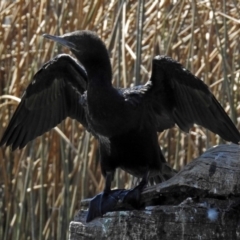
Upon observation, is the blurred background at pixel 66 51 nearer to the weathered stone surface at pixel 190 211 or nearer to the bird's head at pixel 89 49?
the bird's head at pixel 89 49

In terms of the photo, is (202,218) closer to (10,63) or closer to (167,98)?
(167,98)

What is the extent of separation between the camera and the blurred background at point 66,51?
2842 millimetres

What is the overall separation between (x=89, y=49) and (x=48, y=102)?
1.88 ft

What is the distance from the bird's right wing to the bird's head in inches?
14.0

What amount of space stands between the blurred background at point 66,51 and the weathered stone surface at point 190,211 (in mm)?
1055

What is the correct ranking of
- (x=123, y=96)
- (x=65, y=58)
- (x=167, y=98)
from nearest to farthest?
1. (x=123, y=96)
2. (x=167, y=98)
3. (x=65, y=58)

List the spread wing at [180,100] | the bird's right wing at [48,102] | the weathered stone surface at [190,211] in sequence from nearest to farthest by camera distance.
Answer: the weathered stone surface at [190,211], the spread wing at [180,100], the bird's right wing at [48,102]

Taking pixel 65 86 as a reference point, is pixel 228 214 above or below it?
below

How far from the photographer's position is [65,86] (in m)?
2.51

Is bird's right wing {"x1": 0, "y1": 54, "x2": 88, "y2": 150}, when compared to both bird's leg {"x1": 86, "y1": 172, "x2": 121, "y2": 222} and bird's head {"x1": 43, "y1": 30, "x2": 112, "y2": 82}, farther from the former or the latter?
bird's leg {"x1": 86, "y1": 172, "x2": 121, "y2": 222}

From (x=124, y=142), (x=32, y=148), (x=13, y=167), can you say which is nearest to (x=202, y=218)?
(x=124, y=142)

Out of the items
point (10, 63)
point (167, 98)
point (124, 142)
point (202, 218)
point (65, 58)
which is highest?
point (10, 63)

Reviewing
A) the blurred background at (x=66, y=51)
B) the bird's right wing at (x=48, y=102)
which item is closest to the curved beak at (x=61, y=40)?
the bird's right wing at (x=48, y=102)

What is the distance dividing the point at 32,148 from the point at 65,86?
492 millimetres
